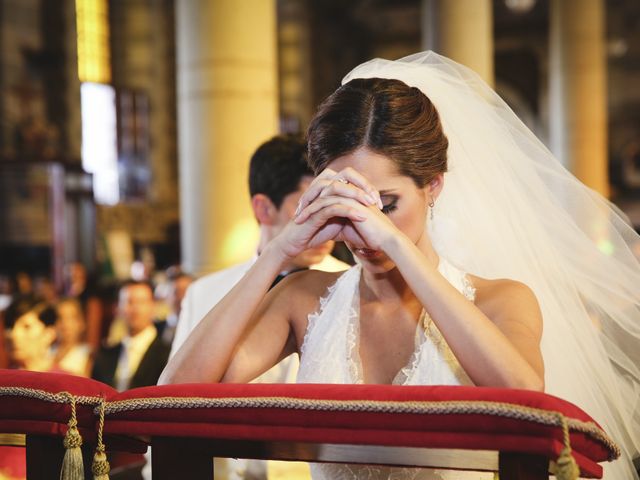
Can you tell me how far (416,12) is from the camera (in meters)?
23.3

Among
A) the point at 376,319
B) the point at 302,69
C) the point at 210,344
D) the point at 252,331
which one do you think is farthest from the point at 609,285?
the point at 302,69

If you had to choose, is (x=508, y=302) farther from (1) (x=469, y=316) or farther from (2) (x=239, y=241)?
(2) (x=239, y=241)

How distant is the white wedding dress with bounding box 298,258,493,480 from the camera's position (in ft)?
6.57

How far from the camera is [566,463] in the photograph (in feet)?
3.55

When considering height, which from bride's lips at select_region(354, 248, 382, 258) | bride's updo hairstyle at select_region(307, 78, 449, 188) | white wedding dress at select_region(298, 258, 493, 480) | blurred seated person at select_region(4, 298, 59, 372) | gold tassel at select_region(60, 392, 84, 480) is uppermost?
bride's updo hairstyle at select_region(307, 78, 449, 188)

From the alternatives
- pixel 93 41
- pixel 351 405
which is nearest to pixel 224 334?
pixel 351 405

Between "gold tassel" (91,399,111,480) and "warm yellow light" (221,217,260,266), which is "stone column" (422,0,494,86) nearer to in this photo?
"warm yellow light" (221,217,260,266)

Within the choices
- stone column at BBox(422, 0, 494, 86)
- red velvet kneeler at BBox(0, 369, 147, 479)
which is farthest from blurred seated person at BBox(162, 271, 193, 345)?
red velvet kneeler at BBox(0, 369, 147, 479)

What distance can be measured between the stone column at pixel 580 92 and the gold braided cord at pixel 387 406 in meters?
14.2

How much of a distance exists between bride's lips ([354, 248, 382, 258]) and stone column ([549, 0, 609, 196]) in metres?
13.4

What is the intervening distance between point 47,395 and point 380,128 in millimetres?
1048

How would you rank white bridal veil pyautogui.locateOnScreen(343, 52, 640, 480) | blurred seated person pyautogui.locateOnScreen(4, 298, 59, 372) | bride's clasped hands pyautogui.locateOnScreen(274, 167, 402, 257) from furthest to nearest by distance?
blurred seated person pyautogui.locateOnScreen(4, 298, 59, 372) < white bridal veil pyautogui.locateOnScreen(343, 52, 640, 480) < bride's clasped hands pyautogui.locateOnScreen(274, 167, 402, 257)

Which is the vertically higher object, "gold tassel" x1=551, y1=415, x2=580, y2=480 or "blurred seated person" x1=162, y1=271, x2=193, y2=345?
"gold tassel" x1=551, y1=415, x2=580, y2=480

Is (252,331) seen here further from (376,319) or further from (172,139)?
(172,139)
